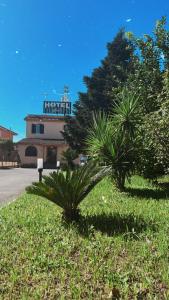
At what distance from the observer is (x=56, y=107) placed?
180 ft

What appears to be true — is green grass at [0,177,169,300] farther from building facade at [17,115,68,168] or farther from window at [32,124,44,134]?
window at [32,124,44,134]

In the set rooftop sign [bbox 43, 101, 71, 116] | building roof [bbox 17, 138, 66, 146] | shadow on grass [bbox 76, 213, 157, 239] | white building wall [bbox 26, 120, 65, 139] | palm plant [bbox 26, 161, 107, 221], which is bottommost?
shadow on grass [bbox 76, 213, 157, 239]

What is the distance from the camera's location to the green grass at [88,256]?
12.3 ft

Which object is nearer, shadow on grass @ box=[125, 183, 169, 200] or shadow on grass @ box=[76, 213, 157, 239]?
shadow on grass @ box=[76, 213, 157, 239]

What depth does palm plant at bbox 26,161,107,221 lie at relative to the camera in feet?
19.6

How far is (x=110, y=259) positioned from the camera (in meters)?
4.46

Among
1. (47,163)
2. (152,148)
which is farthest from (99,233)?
(47,163)

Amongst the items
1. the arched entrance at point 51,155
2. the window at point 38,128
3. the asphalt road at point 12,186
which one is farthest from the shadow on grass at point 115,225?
the window at point 38,128

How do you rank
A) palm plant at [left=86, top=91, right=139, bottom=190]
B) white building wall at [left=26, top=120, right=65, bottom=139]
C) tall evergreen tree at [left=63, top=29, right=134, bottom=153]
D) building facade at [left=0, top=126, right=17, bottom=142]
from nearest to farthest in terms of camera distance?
palm plant at [left=86, top=91, right=139, bottom=190]
tall evergreen tree at [left=63, top=29, right=134, bottom=153]
white building wall at [left=26, top=120, right=65, bottom=139]
building facade at [left=0, top=126, right=17, bottom=142]

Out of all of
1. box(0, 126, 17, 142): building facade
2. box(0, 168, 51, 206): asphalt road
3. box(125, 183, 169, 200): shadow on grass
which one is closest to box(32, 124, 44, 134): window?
box(0, 126, 17, 142): building facade

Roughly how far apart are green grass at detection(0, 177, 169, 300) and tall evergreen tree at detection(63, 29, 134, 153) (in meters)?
25.2

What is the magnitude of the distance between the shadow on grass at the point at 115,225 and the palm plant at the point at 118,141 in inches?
137

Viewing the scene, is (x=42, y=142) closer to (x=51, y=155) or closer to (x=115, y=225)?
(x=51, y=155)

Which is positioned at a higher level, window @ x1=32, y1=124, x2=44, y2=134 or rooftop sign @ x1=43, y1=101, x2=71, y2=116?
rooftop sign @ x1=43, y1=101, x2=71, y2=116
